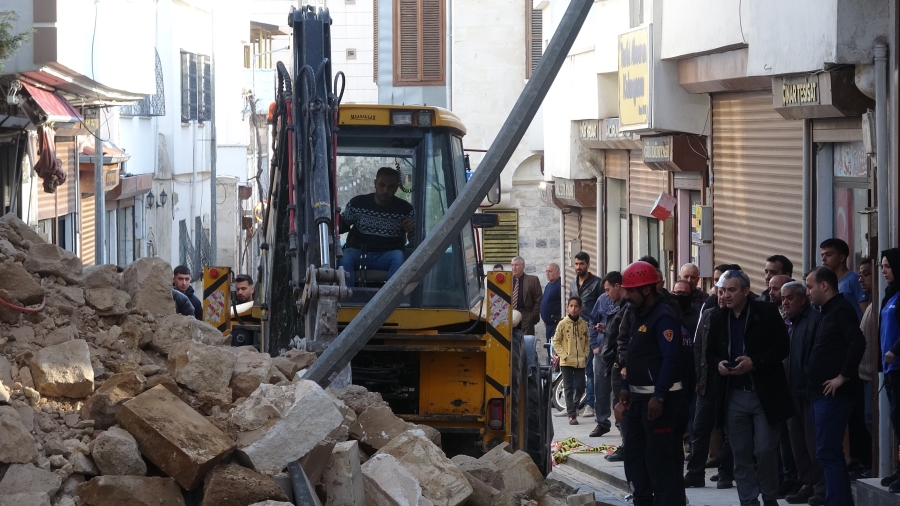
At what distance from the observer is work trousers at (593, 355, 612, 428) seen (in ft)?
43.7

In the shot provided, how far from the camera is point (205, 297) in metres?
8.91

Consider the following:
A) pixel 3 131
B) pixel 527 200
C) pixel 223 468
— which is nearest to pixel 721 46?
pixel 3 131

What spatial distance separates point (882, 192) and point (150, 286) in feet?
18.3

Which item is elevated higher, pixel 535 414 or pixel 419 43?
pixel 419 43

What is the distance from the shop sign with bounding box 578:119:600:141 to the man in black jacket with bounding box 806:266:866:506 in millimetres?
12378

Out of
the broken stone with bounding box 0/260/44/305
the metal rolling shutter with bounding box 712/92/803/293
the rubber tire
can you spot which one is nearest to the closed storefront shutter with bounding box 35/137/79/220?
the metal rolling shutter with bounding box 712/92/803/293

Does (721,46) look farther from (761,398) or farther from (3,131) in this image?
(3,131)

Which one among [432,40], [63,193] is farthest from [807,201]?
[432,40]

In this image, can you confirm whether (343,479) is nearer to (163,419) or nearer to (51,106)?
(163,419)

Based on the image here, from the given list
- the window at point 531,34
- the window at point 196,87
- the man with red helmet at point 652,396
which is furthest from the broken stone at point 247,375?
the window at point 196,87

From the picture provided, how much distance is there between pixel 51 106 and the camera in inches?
615

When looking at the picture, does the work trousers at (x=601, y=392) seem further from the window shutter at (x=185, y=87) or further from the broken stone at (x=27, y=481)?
the window shutter at (x=185, y=87)

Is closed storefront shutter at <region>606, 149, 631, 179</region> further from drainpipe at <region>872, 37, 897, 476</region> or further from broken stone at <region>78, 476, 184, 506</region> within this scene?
broken stone at <region>78, 476, 184, 506</region>

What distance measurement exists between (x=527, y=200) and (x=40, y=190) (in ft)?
45.3
